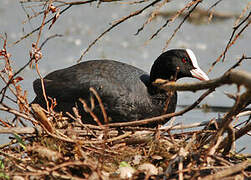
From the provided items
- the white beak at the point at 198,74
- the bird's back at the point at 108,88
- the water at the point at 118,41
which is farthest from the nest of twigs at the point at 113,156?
the water at the point at 118,41

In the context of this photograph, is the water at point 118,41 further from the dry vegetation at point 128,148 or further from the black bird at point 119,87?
the dry vegetation at point 128,148

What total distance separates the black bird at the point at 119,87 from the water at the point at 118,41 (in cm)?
183

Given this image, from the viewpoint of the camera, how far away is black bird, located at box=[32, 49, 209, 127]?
382 centimetres

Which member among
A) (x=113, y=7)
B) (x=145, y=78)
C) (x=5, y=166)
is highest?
(x=113, y=7)

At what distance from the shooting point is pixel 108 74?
400 centimetres

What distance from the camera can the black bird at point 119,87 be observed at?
3.82 metres

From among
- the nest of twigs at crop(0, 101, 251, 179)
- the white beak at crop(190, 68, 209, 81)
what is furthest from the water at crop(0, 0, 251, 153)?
the nest of twigs at crop(0, 101, 251, 179)

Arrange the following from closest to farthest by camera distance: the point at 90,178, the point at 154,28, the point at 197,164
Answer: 1. the point at 90,178
2. the point at 197,164
3. the point at 154,28

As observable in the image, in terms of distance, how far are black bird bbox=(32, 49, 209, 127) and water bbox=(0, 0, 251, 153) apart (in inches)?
72.1

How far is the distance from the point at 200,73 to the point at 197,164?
166cm

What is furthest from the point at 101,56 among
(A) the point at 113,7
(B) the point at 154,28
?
(A) the point at 113,7

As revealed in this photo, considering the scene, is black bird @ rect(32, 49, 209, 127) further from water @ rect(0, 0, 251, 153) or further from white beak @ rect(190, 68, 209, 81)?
water @ rect(0, 0, 251, 153)

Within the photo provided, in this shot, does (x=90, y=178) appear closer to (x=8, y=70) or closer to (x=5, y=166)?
Answer: (x=5, y=166)

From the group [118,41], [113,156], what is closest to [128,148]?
[113,156]
